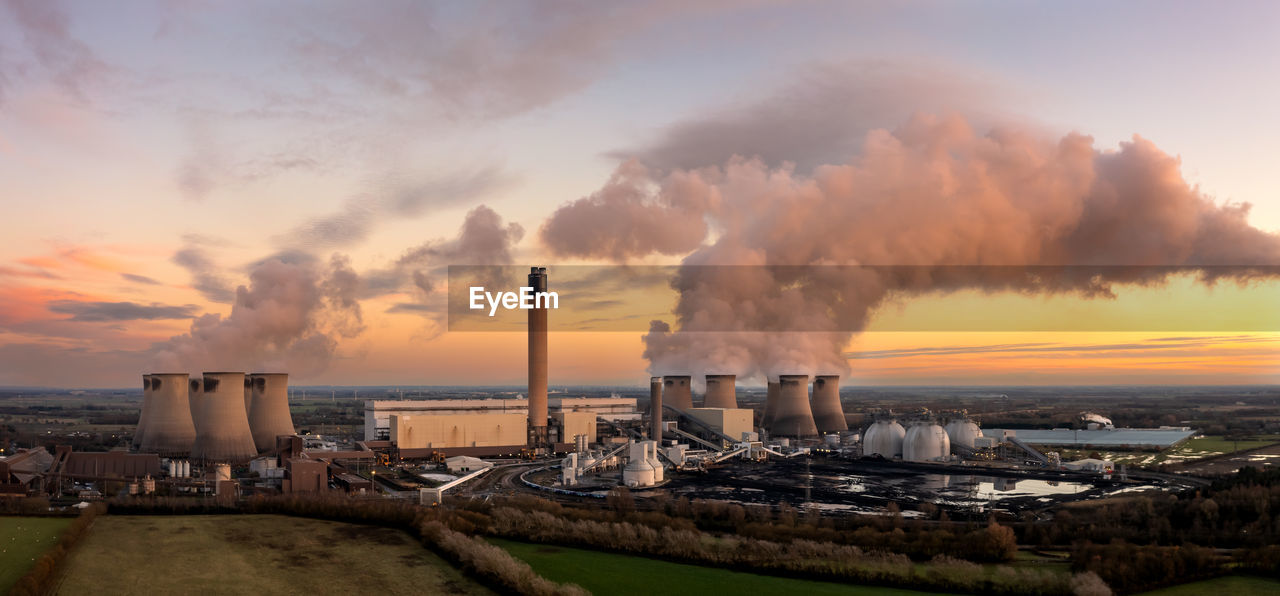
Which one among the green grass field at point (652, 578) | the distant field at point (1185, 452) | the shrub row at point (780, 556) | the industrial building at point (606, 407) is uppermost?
the industrial building at point (606, 407)

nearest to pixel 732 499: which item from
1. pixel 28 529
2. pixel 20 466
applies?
pixel 28 529

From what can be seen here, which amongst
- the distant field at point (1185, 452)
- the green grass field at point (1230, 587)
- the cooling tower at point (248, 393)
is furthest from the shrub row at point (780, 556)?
the distant field at point (1185, 452)

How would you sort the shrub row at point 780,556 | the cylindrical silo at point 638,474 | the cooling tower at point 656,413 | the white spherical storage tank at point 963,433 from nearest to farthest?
1. the shrub row at point 780,556
2. the cylindrical silo at point 638,474
3. the white spherical storage tank at point 963,433
4. the cooling tower at point 656,413

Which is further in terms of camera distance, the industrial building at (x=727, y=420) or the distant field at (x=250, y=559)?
the industrial building at (x=727, y=420)

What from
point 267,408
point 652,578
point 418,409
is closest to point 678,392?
point 418,409

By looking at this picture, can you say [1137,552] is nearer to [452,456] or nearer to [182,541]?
[182,541]

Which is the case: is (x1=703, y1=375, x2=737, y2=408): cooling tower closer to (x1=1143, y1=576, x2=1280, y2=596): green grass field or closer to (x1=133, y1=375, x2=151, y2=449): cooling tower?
(x1=133, y1=375, x2=151, y2=449): cooling tower

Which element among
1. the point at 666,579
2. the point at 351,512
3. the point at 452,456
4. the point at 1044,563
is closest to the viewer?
the point at 666,579

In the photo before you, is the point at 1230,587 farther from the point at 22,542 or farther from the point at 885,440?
the point at 885,440

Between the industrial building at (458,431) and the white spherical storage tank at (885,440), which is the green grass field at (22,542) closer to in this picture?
the industrial building at (458,431)
